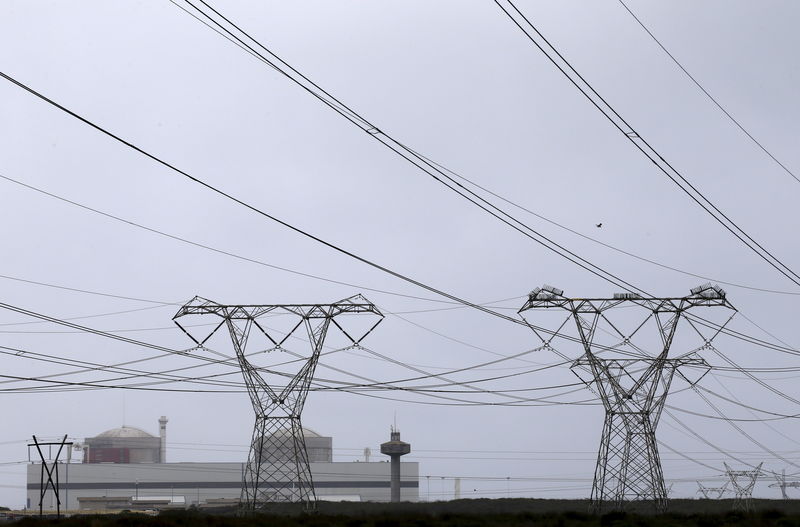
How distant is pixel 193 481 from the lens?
189 metres

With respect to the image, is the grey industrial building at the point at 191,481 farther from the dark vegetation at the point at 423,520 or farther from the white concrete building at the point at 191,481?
the dark vegetation at the point at 423,520

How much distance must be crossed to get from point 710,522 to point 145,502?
128 m

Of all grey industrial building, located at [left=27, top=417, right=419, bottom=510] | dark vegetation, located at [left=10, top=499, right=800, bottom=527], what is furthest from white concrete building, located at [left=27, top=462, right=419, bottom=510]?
dark vegetation, located at [left=10, top=499, right=800, bottom=527]

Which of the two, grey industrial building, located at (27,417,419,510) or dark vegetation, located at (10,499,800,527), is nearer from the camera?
dark vegetation, located at (10,499,800,527)

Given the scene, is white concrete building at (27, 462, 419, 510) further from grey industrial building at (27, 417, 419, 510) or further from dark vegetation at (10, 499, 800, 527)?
dark vegetation at (10, 499, 800, 527)

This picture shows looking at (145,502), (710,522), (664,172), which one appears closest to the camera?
(664,172)

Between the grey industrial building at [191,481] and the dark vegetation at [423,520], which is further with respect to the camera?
the grey industrial building at [191,481]

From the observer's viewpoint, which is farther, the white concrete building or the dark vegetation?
the white concrete building

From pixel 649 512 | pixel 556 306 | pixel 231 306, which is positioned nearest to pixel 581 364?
pixel 556 306

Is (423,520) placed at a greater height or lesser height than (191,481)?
greater

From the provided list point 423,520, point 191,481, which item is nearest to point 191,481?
point 191,481

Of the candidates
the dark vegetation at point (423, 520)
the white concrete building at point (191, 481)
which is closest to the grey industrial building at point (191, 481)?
the white concrete building at point (191, 481)

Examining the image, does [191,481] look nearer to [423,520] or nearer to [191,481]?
[191,481]

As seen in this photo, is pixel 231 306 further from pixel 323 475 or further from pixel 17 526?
pixel 323 475
